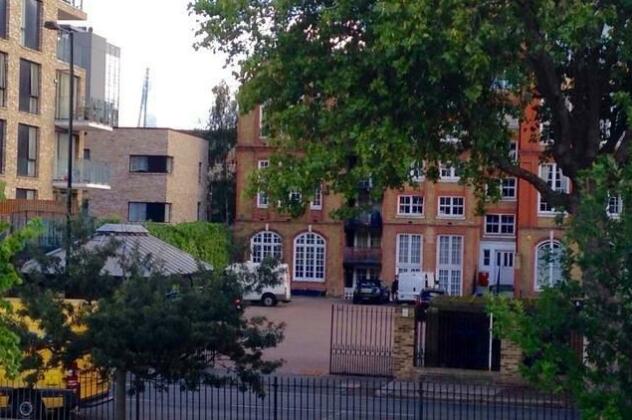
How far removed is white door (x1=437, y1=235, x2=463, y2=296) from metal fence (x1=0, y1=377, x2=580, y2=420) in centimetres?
4030

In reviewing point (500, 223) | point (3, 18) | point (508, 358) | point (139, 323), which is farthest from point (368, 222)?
point (139, 323)

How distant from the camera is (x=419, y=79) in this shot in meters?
24.5

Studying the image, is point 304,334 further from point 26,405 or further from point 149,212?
point 149,212

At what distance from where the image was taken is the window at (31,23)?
2016 inches

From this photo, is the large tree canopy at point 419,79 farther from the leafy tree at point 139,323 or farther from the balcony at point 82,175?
the balcony at point 82,175

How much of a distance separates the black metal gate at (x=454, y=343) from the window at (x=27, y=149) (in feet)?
81.2

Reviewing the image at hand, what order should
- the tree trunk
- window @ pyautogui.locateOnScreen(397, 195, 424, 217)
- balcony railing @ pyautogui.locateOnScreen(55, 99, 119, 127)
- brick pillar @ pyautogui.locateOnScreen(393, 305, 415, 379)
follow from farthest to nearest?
window @ pyautogui.locateOnScreen(397, 195, 424, 217) < balcony railing @ pyautogui.locateOnScreen(55, 99, 119, 127) < brick pillar @ pyautogui.locateOnScreen(393, 305, 415, 379) < the tree trunk

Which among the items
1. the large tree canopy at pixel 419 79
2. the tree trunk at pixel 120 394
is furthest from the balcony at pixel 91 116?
the tree trunk at pixel 120 394

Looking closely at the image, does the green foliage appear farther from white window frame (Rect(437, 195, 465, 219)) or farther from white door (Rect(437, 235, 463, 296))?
white door (Rect(437, 235, 463, 296))

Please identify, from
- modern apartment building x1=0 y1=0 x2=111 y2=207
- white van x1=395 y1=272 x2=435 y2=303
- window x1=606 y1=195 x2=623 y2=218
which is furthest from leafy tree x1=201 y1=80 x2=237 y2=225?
window x1=606 y1=195 x2=623 y2=218

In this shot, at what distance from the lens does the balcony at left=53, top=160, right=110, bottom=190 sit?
55.7 m

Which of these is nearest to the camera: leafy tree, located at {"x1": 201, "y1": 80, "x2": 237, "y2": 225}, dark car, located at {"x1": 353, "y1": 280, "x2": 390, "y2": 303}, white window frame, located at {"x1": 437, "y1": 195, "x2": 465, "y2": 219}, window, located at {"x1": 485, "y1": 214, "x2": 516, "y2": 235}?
dark car, located at {"x1": 353, "y1": 280, "x2": 390, "y2": 303}

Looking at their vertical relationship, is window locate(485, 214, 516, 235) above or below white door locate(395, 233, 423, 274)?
above

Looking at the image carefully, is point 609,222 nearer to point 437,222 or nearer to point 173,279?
point 173,279
